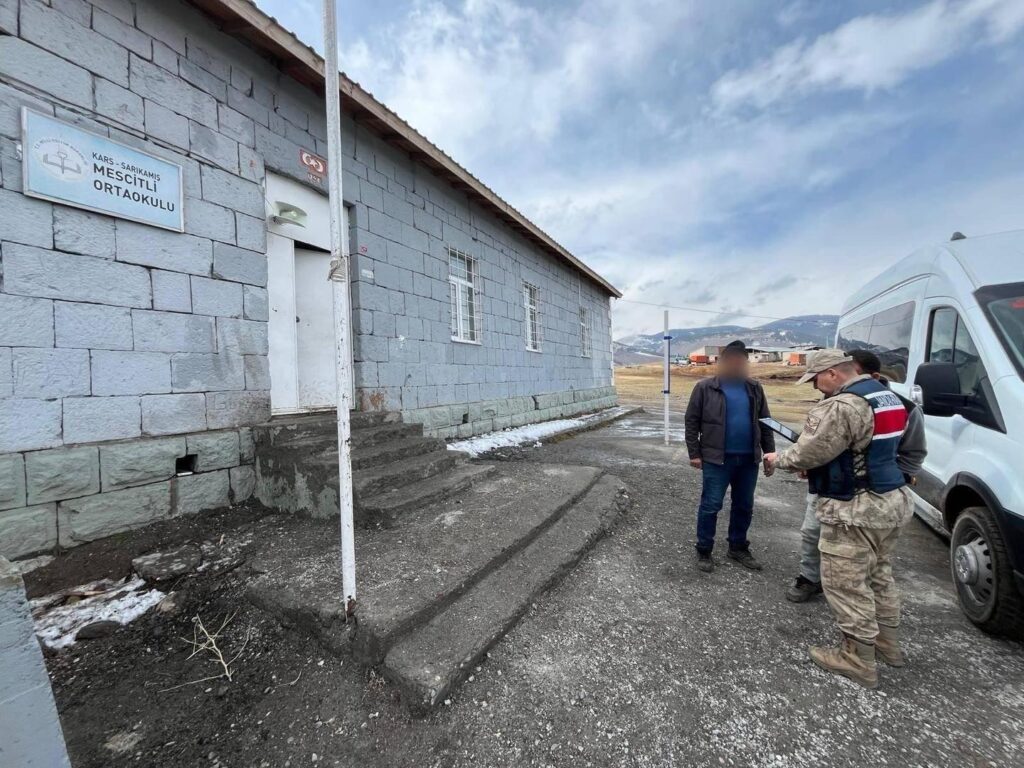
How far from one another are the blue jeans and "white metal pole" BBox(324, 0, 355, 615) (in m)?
2.62

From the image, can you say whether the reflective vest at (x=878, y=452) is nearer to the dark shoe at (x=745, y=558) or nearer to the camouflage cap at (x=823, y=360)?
the camouflage cap at (x=823, y=360)

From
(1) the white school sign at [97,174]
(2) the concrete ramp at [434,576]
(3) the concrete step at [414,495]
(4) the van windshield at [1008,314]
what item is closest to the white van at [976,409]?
(4) the van windshield at [1008,314]

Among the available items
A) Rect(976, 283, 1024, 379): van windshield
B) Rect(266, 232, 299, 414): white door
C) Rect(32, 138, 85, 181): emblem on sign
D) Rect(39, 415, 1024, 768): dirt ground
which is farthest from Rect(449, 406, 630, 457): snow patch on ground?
Rect(976, 283, 1024, 379): van windshield

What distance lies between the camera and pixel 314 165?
4.92 m

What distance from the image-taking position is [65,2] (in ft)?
10.1

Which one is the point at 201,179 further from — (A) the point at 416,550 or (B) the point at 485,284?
(B) the point at 485,284

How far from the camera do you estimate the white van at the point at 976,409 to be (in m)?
2.38

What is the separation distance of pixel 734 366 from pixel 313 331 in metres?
4.63

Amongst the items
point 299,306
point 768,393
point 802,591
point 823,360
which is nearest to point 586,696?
point 802,591

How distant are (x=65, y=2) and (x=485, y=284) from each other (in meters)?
5.88

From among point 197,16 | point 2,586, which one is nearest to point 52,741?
point 2,586

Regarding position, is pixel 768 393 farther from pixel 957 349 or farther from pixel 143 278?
pixel 143 278

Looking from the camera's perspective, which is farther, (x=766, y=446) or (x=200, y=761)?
(x=766, y=446)

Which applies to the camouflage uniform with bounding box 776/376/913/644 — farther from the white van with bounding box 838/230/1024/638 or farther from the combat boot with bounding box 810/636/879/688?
the white van with bounding box 838/230/1024/638
